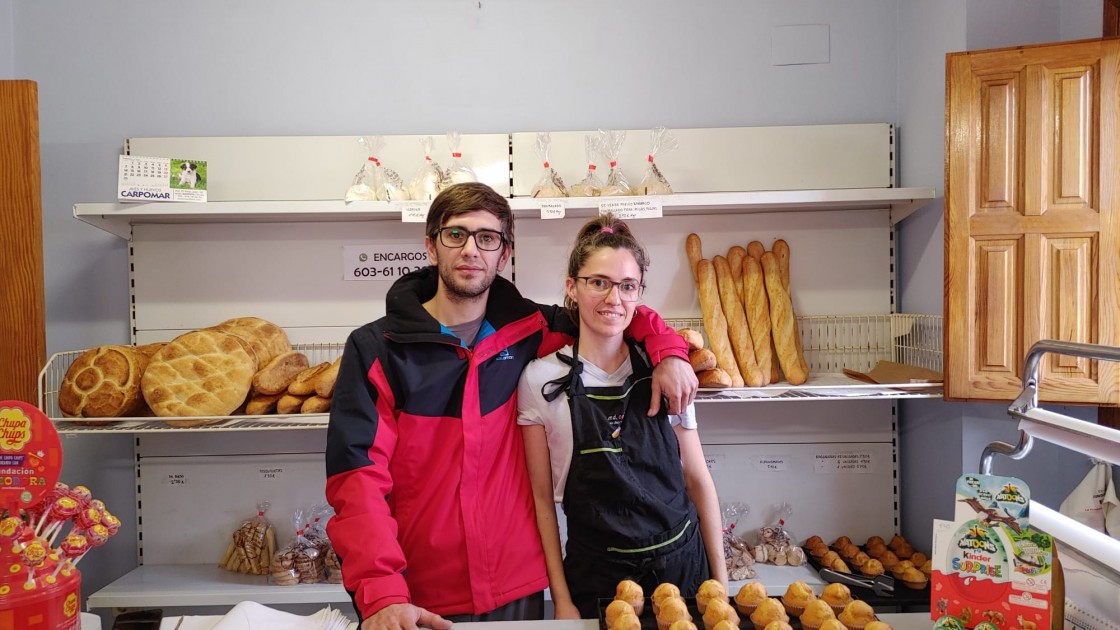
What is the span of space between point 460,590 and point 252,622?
489 millimetres

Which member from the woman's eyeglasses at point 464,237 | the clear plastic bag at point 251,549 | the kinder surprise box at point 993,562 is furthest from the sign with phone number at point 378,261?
the kinder surprise box at point 993,562

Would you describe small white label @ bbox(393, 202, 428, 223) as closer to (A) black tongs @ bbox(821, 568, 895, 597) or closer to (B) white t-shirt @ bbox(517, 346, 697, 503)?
(B) white t-shirt @ bbox(517, 346, 697, 503)

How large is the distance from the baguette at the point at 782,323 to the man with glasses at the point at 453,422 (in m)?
0.83

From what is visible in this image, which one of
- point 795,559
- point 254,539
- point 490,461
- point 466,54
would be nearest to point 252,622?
point 490,461

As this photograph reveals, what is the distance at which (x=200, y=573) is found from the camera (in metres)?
2.33

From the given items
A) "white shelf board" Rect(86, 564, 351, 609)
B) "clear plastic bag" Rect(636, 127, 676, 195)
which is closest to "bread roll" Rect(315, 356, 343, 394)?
"white shelf board" Rect(86, 564, 351, 609)

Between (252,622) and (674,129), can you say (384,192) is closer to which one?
(674,129)

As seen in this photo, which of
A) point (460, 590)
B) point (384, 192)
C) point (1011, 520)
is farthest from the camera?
point (384, 192)

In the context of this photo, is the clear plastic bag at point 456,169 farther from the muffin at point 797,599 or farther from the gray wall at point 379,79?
the muffin at point 797,599

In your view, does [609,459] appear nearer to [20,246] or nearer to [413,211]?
[413,211]

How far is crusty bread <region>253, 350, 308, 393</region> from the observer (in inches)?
82.0

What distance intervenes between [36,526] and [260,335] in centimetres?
99

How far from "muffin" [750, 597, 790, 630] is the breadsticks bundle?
3.60 ft

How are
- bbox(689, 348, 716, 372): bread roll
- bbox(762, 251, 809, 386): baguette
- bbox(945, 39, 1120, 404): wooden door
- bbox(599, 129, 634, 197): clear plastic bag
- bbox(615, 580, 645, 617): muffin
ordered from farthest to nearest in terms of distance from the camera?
bbox(762, 251, 809, 386): baguette → bbox(599, 129, 634, 197): clear plastic bag → bbox(689, 348, 716, 372): bread roll → bbox(945, 39, 1120, 404): wooden door → bbox(615, 580, 645, 617): muffin
